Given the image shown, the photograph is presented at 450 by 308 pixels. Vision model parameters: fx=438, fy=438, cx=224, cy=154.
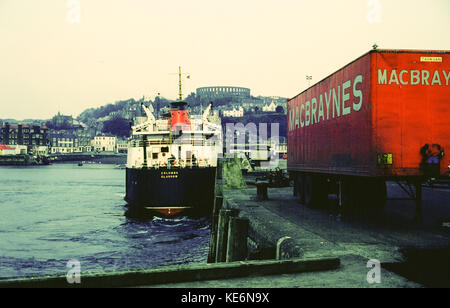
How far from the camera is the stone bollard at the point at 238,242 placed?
12.1 meters

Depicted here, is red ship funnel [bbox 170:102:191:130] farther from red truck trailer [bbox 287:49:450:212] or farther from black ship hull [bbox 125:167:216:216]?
red truck trailer [bbox 287:49:450:212]

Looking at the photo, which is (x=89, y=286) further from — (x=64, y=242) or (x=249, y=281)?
(x=64, y=242)

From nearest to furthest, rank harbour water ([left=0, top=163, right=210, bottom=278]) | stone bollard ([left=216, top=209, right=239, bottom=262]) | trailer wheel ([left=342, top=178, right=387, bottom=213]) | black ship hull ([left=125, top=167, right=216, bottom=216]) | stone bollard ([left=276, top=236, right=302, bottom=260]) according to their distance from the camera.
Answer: stone bollard ([left=276, top=236, right=302, bottom=260]), stone bollard ([left=216, top=209, right=239, bottom=262]), trailer wheel ([left=342, top=178, right=387, bottom=213]), harbour water ([left=0, top=163, right=210, bottom=278]), black ship hull ([left=125, top=167, right=216, bottom=216])

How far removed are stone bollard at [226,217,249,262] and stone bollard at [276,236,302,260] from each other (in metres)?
1.88

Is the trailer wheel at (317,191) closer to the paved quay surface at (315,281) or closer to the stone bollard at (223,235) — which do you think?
the stone bollard at (223,235)

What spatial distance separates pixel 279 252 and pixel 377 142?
3991 mm

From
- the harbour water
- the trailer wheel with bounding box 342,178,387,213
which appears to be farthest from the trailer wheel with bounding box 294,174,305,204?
the harbour water

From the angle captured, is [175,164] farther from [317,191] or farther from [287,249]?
[287,249]

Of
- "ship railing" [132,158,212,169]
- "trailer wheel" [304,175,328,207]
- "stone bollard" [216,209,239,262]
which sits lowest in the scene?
"stone bollard" [216,209,239,262]

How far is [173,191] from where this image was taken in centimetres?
2878

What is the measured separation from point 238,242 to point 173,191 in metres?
17.1

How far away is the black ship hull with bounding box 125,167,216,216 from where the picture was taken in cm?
2872

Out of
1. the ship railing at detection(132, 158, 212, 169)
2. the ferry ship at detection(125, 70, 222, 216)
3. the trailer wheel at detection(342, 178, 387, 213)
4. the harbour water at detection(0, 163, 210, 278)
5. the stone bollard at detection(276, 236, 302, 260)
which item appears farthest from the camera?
the ship railing at detection(132, 158, 212, 169)
